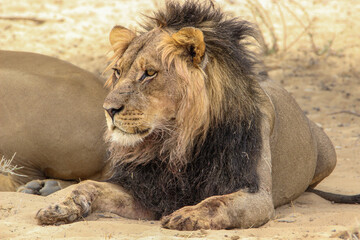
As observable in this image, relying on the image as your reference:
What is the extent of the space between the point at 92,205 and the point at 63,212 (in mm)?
281

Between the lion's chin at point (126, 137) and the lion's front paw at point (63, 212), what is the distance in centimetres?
38

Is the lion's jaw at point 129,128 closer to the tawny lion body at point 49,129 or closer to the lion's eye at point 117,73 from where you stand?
the lion's eye at point 117,73

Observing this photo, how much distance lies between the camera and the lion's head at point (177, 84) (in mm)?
3320

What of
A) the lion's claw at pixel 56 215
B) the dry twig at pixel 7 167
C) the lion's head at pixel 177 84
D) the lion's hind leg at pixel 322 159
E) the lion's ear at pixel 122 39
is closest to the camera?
the lion's claw at pixel 56 215

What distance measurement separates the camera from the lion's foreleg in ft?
10.6

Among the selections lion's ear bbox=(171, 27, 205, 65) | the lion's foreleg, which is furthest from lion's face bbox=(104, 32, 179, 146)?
the lion's foreleg

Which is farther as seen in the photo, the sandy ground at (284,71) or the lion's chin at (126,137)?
the lion's chin at (126,137)

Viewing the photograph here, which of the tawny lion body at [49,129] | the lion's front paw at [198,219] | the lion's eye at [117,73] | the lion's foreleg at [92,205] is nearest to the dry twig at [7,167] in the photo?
the tawny lion body at [49,129]

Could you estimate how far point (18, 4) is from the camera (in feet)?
33.9

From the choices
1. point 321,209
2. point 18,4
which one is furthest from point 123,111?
point 18,4

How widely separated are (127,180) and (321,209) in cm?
126

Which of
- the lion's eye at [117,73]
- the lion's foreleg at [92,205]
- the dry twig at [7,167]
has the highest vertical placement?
the lion's eye at [117,73]

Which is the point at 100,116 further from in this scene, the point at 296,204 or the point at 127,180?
the point at 296,204

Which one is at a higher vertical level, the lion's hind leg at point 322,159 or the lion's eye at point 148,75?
the lion's eye at point 148,75
